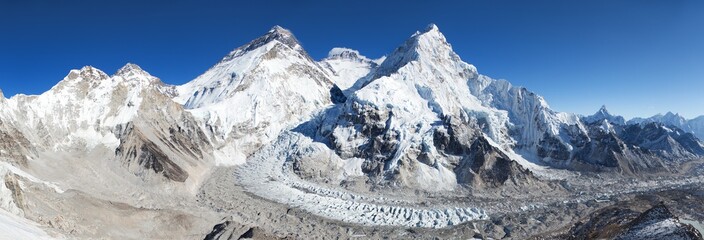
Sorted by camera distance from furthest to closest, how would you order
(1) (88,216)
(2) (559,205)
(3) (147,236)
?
1. (2) (559,205)
2. (3) (147,236)
3. (1) (88,216)

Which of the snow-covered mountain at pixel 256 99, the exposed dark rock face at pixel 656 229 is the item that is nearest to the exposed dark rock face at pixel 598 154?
the snow-covered mountain at pixel 256 99

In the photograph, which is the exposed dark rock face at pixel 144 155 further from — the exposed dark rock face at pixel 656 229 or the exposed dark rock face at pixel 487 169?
the exposed dark rock face at pixel 656 229

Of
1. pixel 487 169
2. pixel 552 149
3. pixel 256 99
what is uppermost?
pixel 256 99

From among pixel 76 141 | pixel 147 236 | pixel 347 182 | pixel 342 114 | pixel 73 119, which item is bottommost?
pixel 147 236

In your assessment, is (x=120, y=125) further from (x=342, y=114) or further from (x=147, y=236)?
(x=342, y=114)

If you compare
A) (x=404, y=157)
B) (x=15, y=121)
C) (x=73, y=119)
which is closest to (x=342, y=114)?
(x=404, y=157)

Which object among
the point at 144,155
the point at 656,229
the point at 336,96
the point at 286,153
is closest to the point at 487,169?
the point at 286,153

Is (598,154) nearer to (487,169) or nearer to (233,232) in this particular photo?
(487,169)

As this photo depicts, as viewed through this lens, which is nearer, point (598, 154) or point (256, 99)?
point (598, 154)
